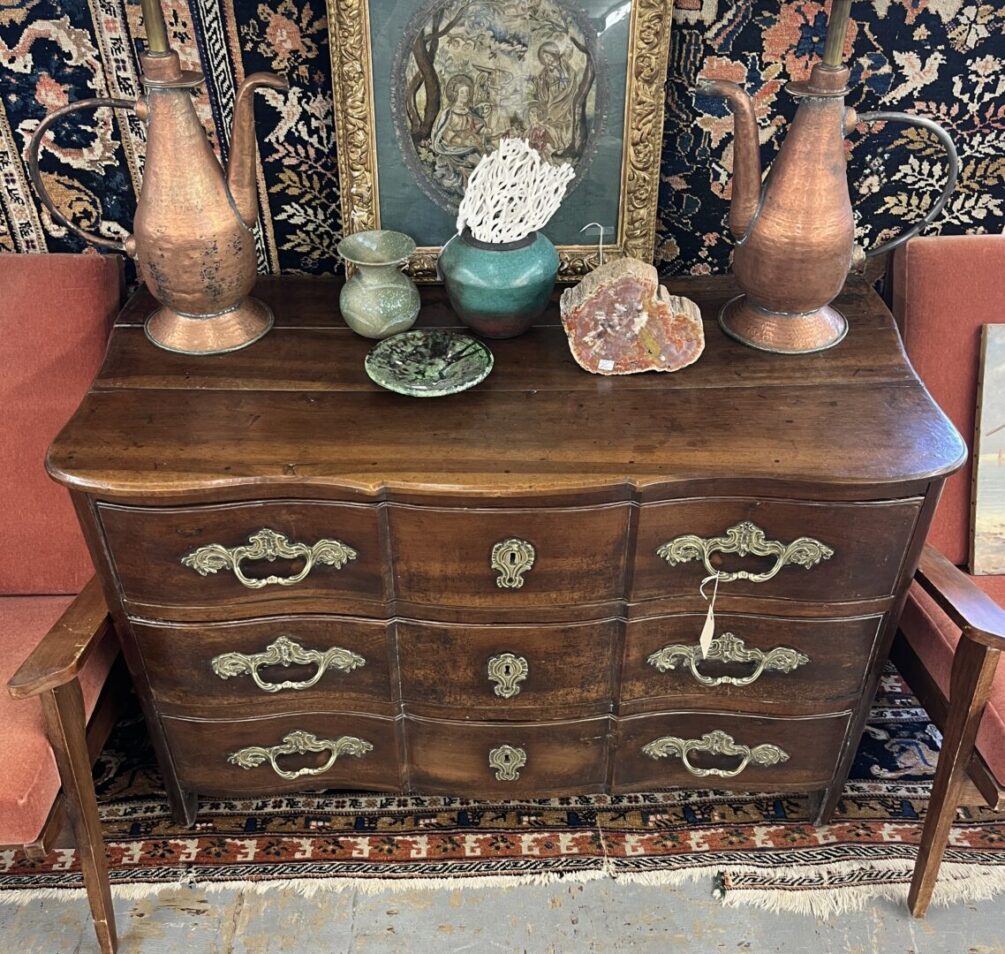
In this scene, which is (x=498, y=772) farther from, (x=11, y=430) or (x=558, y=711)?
(x=11, y=430)

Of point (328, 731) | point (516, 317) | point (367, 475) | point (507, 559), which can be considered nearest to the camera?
point (367, 475)

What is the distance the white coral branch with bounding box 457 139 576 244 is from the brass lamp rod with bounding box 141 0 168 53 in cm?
48

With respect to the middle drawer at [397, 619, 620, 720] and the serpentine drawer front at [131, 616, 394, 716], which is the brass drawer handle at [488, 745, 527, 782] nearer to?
the middle drawer at [397, 619, 620, 720]

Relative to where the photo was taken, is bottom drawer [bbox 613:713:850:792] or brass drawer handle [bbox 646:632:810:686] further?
bottom drawer [bbox 613:713:850:792]

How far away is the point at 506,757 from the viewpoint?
174 cm

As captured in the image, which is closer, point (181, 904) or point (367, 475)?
point (367, 475)

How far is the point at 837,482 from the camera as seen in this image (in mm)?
1368

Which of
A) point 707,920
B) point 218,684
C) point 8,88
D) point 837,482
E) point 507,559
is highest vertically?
point 8,88

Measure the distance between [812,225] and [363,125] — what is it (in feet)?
2.44

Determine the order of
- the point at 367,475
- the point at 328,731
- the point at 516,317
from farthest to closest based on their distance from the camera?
the point at 328,731, the point at 516,317, the point at 367,475

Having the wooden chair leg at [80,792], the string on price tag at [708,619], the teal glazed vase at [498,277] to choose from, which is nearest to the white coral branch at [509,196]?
the teal glazed vase at [498,277]

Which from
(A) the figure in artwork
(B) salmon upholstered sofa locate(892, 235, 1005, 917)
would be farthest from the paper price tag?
(A) the figure in artwork

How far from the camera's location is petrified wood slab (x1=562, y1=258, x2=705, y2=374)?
5.02 feet

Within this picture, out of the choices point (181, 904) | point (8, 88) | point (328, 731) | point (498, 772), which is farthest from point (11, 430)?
point (498, 772)
